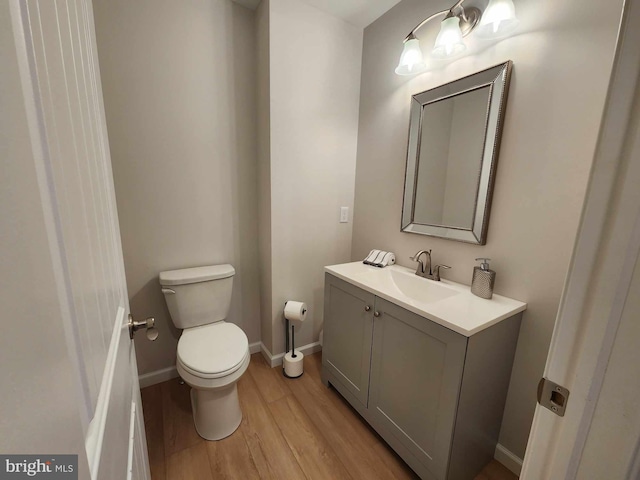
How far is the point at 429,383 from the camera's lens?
1.11m

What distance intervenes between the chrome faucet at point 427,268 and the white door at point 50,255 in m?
1.48

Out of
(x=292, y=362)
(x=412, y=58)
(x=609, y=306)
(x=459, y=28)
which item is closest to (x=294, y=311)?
(x=292, y=362)

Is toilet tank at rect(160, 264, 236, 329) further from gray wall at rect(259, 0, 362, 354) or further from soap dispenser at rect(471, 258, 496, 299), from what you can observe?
soap dispenser at rect(471, 258, 496, 299)

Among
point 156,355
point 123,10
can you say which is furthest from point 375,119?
point 156,355

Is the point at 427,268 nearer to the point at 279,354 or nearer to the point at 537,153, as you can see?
the point at 537,153

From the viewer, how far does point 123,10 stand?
1424 millimetres

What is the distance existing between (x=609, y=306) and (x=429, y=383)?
86cm

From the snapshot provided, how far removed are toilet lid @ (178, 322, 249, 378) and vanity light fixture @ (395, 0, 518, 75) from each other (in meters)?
1.87

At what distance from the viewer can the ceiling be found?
5.39ft

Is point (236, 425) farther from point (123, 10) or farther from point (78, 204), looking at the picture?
point (123, 10)

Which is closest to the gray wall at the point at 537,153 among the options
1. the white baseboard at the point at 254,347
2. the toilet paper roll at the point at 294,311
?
the toilet paper roll at the point at 294,311

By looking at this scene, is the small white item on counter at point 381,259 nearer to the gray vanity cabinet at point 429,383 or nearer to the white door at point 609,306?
the gray vanity cabinet at point 429,383

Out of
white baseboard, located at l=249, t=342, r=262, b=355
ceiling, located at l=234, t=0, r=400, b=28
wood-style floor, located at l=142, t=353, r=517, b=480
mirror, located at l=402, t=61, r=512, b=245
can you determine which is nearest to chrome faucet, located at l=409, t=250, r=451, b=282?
mirror, located at l=402, t=61, r=512, b=245

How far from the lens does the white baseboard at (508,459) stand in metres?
1.25
